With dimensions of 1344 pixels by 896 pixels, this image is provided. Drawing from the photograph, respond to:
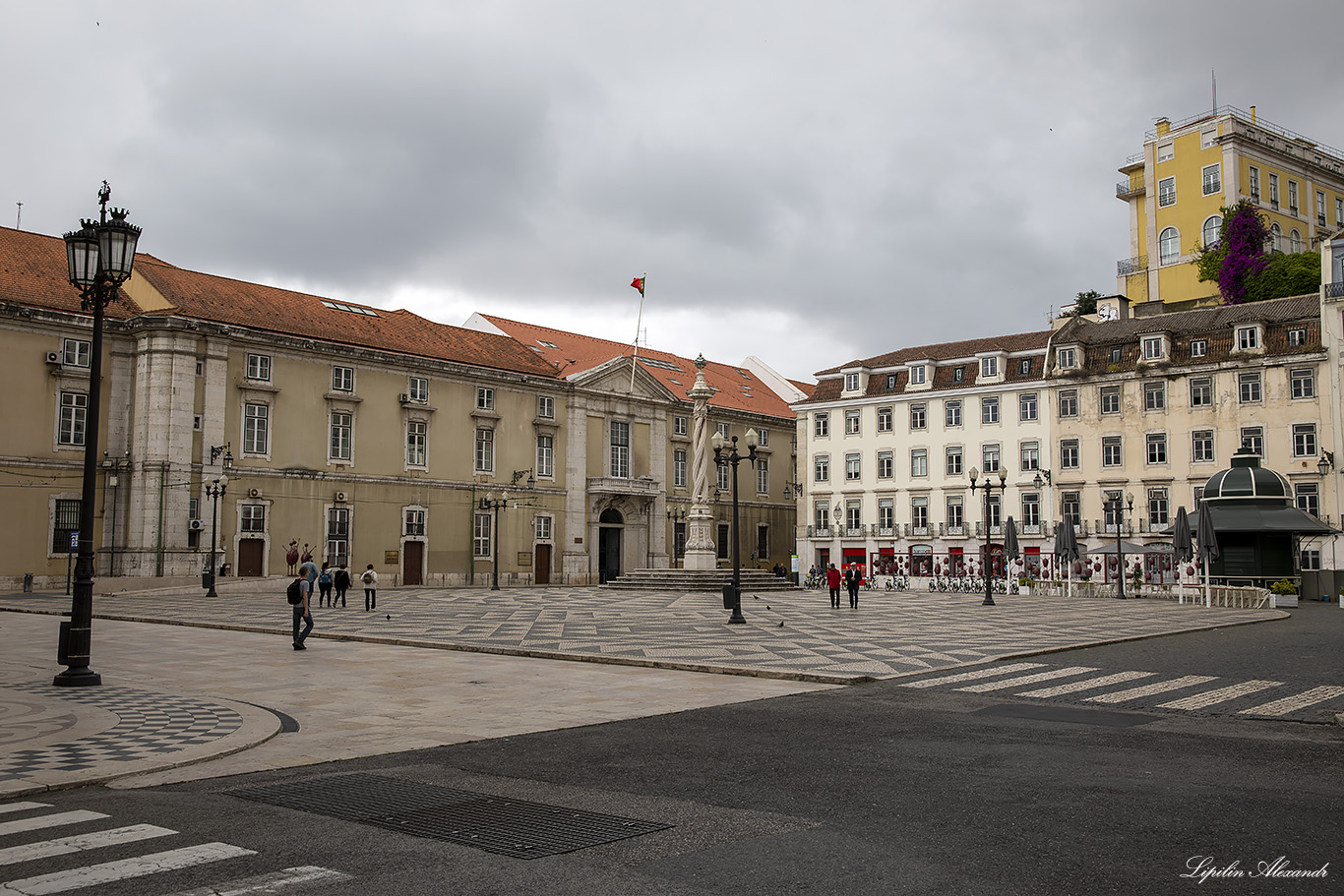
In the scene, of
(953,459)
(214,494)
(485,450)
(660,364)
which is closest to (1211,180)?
(953,459)

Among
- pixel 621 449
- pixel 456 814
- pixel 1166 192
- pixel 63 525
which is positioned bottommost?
pixel 456 814

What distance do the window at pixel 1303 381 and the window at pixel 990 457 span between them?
1599cm

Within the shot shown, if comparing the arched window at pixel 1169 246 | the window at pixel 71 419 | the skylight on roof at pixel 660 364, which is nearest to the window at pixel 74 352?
the window at pixel 71 419

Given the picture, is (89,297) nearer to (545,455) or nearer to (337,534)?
(337,534)

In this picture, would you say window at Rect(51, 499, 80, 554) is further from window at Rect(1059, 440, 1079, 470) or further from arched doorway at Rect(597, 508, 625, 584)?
window at Rect(1059, 440, 1079, 470)

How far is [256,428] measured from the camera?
163ft

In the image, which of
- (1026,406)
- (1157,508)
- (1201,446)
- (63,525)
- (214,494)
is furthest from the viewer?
(1026,406)

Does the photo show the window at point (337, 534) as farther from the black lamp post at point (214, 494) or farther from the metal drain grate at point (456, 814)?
the metal drain grate at point (456, 814)

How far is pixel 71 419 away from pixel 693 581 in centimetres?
2802

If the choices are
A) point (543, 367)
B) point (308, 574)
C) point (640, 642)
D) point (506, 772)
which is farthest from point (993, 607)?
point (543, 367)

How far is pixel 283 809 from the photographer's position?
7656 millimetres

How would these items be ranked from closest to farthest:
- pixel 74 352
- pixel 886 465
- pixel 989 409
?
pixel 74 352 < pixel 989 409 < pixel 886 465

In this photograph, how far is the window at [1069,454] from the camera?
201 feet

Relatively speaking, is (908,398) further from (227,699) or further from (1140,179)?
(227,699)
